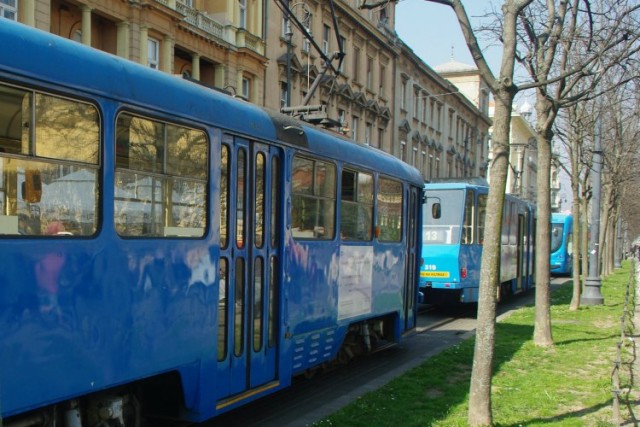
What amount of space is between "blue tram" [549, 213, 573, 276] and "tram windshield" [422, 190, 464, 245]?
78.4 feet

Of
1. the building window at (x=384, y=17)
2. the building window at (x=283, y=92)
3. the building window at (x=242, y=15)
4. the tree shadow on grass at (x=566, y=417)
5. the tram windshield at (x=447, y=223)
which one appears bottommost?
the tree shadow on grass at (x=566, y=417)

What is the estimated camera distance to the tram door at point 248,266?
6.38 m

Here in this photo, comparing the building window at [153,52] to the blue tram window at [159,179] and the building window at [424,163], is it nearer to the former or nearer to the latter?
the blue tram window at [159,179]

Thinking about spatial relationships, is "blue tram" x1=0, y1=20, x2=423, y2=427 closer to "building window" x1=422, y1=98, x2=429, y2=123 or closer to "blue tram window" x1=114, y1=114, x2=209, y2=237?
"blue tram window" x1=114, y1=114, x2=209, y2=237

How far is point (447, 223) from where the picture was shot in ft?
57.5

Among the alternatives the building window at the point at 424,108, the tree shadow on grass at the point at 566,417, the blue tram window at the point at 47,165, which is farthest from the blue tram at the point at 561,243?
the blue tram window at the point at 47,165

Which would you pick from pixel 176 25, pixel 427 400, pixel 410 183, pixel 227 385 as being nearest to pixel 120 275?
pixel 227 385

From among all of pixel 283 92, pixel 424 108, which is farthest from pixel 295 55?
pixel 424 108

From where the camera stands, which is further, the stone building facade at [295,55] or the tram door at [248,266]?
the stone building facade at [295,55]

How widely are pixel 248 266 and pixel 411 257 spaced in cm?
549

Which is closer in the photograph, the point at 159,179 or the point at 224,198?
the point at 159,179

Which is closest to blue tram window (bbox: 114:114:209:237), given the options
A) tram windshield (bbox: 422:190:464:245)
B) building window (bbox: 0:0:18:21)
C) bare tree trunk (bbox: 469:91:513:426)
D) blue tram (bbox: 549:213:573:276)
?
bare tree trunk (bbox: 469:91:513:426)

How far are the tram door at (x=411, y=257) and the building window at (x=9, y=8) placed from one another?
12.0 meters

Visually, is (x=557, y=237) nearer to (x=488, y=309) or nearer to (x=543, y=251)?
(x=543, y=251)
